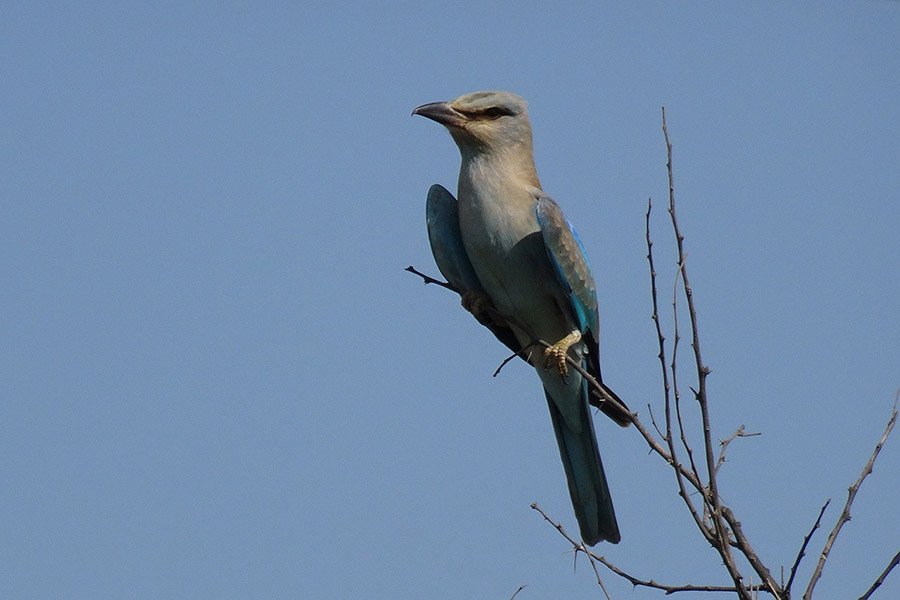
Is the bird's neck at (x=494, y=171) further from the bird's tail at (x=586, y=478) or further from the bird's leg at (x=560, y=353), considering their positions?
the bird's tail at (x=586, y=478)

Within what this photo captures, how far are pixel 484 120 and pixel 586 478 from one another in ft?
6.43

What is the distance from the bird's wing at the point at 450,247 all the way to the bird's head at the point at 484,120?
1.11ft

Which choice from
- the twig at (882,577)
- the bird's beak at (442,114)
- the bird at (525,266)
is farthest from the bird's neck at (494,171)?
the twig at (882,577)

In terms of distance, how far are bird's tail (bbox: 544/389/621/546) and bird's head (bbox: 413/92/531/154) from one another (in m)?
1.35

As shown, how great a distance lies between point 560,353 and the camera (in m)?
6.32

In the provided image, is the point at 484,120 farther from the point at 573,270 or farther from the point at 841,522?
the point at 841,522

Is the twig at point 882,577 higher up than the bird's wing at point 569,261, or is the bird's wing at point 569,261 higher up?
the bird's wing at point 569,261

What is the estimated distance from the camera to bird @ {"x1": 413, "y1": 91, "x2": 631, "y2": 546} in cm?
638

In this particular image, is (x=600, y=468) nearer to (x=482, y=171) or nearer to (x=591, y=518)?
(x=591, y=518)

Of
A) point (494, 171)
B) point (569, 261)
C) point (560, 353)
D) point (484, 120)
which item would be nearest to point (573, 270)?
point (569, 261)

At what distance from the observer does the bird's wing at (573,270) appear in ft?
20.7

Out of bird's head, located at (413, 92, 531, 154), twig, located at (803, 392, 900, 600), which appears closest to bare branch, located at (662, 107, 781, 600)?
twig, located at (803, 392, 900, 600)

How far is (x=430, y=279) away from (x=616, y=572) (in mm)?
1616

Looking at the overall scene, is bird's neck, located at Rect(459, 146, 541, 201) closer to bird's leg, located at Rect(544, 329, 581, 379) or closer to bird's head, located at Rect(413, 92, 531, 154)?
bird's head, located at Rect(413, 92, 531, 154)
